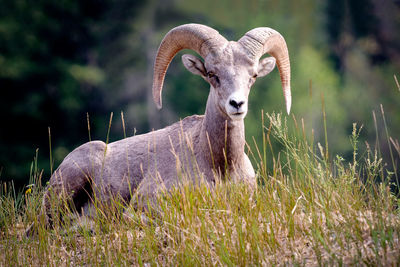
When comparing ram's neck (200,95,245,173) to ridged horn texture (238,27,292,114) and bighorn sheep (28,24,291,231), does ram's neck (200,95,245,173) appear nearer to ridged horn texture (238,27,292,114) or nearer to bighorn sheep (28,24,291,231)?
bighorn sheep (28,24,291,231)

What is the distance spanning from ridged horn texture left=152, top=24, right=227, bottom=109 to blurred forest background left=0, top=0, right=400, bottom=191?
591 inches

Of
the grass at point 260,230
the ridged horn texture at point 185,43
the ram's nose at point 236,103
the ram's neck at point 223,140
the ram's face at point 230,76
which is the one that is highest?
the ridged horn texture at point 185,43

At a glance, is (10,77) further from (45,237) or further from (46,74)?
(45,237)

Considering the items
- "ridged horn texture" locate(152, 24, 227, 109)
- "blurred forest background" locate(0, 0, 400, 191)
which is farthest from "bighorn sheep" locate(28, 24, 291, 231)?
"blurred forest background" locate(0, 0, 400, 191)

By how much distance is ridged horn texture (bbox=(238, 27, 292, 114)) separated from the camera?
21.5ft

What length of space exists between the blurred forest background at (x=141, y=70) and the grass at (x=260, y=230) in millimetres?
16292

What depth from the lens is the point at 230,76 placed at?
6.13 metres

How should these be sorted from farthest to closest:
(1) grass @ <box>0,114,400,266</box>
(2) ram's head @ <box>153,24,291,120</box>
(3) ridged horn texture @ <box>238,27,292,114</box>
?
(3) ridged horn texture @ <box>238,27,292,114</box> → (2) ram's head @ <box>153,24,291,120</box> → (1) grass @ <box>0,114,400,266</box>

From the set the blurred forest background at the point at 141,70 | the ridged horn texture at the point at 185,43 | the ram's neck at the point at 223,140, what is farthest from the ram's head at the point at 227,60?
the blurred forest background at the point at 141,70

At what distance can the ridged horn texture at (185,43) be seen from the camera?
6602 millimetres

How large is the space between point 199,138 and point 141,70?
26.3m

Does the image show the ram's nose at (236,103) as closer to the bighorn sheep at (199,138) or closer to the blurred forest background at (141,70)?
the bighorn sheep at (199,138)

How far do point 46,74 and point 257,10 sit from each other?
20648 millimetres

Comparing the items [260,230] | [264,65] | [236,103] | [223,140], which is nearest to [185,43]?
[264,65]
